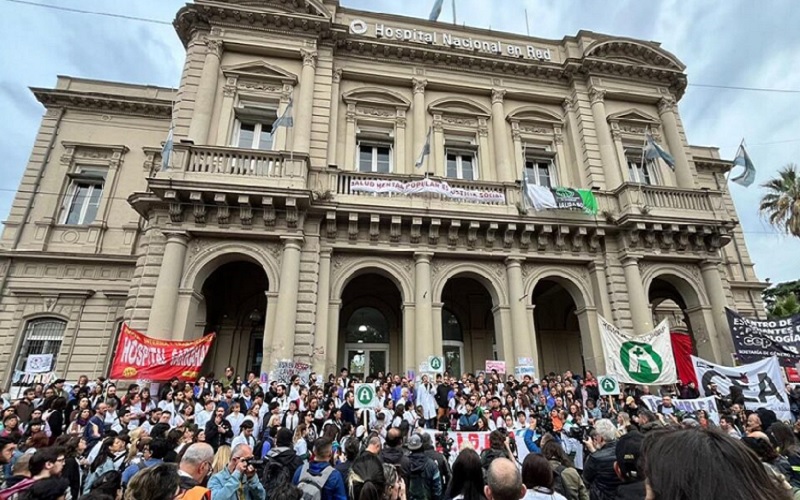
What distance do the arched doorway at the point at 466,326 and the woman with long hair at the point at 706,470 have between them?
51.3 feet

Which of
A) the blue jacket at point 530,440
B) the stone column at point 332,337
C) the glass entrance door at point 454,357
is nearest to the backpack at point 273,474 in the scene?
the blue jacket at point 530,440

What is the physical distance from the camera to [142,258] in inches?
521

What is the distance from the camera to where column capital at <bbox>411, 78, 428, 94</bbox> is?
1750 cm

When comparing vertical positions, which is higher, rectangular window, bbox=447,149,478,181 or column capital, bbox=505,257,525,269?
rectangular window, bbox=447,149,478,181

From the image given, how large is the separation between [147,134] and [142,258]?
10120 millimetres

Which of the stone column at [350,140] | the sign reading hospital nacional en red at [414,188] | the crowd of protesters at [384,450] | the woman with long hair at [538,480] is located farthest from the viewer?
the stone column at [350,140]

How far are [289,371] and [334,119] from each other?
32.6 ft

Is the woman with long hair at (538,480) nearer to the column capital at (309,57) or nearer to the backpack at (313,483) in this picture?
the backpack at (313,483)

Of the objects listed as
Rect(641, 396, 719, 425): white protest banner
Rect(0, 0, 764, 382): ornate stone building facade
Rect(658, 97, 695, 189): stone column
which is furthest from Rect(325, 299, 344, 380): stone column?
Rect(658, 97, 695, 189): stone column

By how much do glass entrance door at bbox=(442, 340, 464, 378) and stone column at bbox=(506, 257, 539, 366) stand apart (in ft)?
10.8

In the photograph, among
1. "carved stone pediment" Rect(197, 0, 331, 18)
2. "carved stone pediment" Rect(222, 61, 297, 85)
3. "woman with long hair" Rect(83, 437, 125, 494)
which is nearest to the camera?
"woman with long hair" Rect(83, 437, 125, 494)

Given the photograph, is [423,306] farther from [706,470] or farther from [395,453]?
[706,470]

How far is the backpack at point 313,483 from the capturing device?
4152 mm

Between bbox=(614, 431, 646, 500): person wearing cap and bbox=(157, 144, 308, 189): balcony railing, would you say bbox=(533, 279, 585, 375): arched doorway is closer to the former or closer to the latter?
bbox=(157, 144, 308, 189): balcony railing
